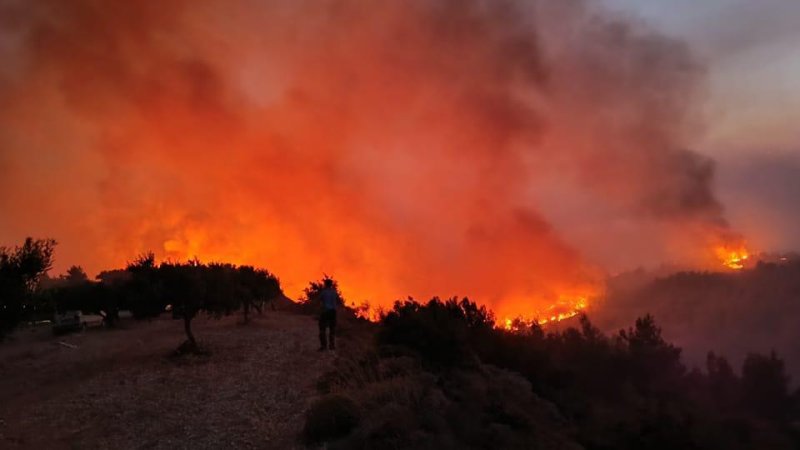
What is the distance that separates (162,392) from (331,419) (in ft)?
26.2

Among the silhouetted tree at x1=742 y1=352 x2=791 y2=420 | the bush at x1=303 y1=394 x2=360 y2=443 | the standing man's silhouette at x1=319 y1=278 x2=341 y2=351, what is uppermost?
the standing man's silhouette at x1=319 y1=278 x2=341 y2=351

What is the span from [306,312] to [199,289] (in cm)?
1932

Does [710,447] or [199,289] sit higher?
[199,289]

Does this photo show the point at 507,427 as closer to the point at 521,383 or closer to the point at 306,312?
the point at 521,383

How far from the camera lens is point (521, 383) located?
696 inches

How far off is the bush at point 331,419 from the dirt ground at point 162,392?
1.23 feet

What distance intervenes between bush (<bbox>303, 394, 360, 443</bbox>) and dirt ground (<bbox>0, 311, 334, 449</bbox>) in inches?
14.8

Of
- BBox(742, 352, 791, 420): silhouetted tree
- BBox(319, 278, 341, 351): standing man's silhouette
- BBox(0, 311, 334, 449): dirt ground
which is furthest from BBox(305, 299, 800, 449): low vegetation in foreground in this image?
BBox(742, 352, 791, 420): silhouetted tree

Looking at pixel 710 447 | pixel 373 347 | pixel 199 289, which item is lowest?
pixel 710 447

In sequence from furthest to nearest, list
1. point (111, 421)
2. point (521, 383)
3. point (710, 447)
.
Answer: point (521, 383)
point (710, 447)
point (111, 421)

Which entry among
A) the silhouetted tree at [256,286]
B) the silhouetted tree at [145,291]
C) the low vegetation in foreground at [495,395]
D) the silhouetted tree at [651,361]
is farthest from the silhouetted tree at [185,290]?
the silhouetted tree at [651,361]

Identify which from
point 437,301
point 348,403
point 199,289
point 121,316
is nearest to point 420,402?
point 348,403

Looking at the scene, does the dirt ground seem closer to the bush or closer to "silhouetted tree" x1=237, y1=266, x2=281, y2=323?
the bush

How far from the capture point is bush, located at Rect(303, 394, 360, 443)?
39.0ft
